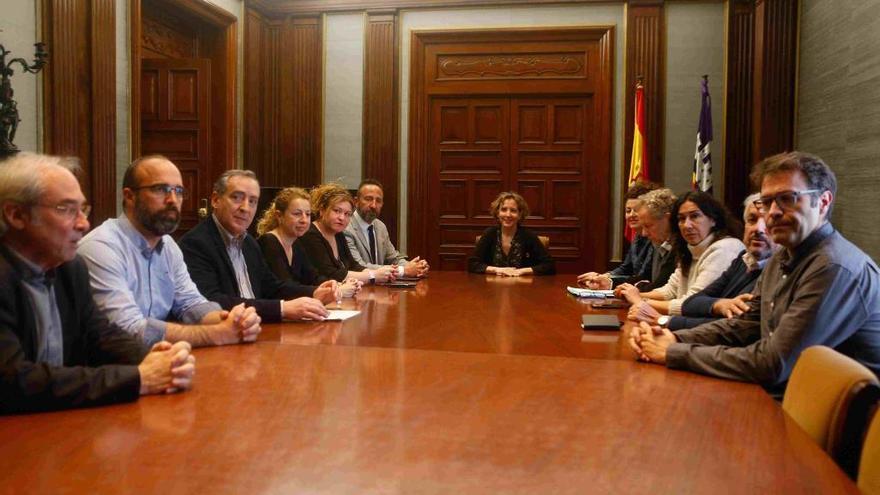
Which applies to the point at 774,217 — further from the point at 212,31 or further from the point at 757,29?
the point at 212,31

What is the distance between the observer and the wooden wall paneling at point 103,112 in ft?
16.4

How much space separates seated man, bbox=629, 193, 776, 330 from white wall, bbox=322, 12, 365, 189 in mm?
4761

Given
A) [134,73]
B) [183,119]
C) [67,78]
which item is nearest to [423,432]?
[67,78]

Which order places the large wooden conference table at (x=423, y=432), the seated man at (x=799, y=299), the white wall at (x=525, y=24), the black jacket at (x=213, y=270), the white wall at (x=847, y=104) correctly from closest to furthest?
1. the large wooden conference table at (x=423, y=432)
2. the seated man at (x=799, y=299)
3. the black jacket at (x=213, y=270)
4. the white wall at (x=847, y=104)
5. the white wall at (x=525, y=24)

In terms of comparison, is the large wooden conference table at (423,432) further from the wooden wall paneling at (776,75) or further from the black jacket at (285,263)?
the wooden wall paneling at (776,75)

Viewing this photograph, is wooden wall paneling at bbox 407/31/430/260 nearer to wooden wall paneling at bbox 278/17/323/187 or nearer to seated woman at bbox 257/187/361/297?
wooden wall paneling at bbox 278/17/323/187

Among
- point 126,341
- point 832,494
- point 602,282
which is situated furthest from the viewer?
point 602,282

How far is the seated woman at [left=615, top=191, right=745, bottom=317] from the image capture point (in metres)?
3.57

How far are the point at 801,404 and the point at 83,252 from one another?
2049 millimetres

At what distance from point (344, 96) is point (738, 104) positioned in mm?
3613

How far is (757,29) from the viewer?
6562 mm

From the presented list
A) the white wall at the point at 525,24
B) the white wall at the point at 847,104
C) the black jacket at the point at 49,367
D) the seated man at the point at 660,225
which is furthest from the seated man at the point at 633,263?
the black jacket at the point at 49,367

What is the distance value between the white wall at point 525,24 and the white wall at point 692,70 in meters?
0.43

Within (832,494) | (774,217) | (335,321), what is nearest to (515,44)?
(335,321)
